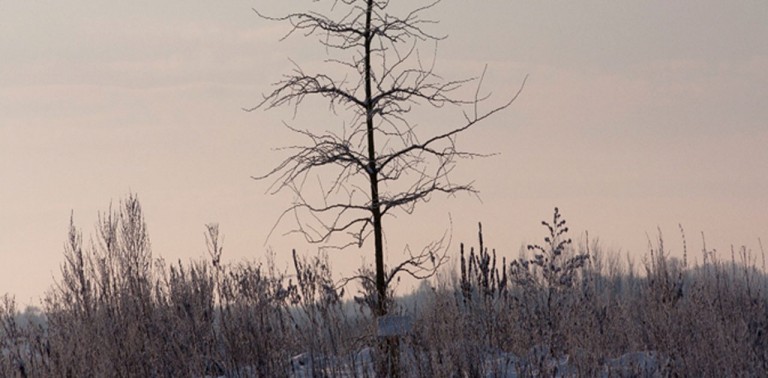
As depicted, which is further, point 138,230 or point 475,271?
point 138,230

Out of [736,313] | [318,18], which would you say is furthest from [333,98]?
[736,313]

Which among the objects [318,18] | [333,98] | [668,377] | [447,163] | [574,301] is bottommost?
[668,377]

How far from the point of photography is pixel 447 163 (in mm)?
8719

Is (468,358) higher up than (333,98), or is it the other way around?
(333,98)

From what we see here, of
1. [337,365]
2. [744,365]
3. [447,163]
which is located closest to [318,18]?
[447,163]

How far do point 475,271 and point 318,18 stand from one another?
8.52ft

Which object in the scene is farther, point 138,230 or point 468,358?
point 138,230

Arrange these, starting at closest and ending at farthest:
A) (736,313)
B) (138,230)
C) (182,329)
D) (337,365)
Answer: (337,365) → (182,329) → (736,313) → (138,230)

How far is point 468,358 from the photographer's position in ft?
28.4

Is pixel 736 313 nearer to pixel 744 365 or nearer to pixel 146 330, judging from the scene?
pixel 744 365

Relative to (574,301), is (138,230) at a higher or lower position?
higher

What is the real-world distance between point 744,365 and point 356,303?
12.5ft

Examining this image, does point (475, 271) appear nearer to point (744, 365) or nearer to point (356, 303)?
point (356, 303)

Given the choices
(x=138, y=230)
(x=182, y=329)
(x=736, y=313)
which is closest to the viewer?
(x=182, y=329)
